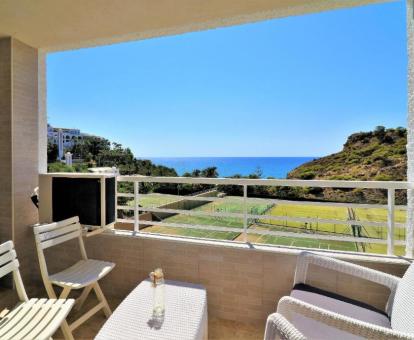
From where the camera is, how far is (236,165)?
44.1 feet

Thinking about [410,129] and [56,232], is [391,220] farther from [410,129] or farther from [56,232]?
[56,232]

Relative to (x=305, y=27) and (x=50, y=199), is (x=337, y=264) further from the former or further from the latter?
(x=305, y=27)

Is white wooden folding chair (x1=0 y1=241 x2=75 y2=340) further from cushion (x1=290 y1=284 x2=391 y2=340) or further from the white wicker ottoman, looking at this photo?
cushion (x1=290 y1=284 x2=391 y2=340)

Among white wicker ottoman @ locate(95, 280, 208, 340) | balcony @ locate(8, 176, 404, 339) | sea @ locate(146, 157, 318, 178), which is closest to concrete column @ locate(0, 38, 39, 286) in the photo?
balcony @ locate(8, 176, 404, 339)

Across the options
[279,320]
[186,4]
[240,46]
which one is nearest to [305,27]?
[240,46]

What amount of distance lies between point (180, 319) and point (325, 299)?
3.03ft

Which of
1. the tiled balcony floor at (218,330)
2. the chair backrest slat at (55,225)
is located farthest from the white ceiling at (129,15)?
the tiled balcony floor at (218,330)

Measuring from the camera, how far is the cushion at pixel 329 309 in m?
1.39

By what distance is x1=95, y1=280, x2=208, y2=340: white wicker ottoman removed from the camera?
1.50m

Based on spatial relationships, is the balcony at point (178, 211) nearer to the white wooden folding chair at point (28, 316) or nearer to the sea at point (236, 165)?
the white wooden folding chair at point (28, 316)

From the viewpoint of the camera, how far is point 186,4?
86.8 inches

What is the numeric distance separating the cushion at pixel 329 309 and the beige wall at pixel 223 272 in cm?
38

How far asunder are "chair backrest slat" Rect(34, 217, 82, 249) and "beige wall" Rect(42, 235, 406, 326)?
0.35 m

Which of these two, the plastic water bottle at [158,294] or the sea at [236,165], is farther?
the sea at [236,165]
